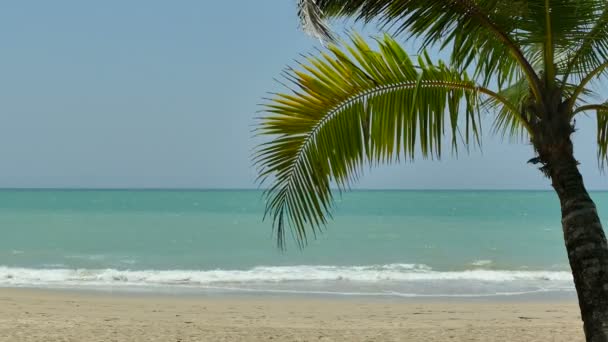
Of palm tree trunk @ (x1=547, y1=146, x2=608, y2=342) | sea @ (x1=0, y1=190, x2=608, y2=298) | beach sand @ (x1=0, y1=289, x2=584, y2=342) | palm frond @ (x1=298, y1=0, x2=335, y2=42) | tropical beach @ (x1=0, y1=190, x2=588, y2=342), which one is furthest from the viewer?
sea @ (x1=0, y1=190, x2=608, y2=298)

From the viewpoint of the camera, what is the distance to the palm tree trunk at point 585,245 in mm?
3297

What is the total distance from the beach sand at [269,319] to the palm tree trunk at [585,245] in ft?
16.5

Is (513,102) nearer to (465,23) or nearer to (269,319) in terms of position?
(465,23)

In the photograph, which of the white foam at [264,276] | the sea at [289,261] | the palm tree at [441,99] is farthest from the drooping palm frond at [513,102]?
the white foam at [264,276]

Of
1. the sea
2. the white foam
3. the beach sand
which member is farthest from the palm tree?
the white foam

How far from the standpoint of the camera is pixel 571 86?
4277mm

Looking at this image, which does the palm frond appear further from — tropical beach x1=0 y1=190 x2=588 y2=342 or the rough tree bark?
tropical beach x1=0 y1=190 x2=588 y2=342

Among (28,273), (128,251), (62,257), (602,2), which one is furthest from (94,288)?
(602,2)

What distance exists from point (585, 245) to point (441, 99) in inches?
43.1

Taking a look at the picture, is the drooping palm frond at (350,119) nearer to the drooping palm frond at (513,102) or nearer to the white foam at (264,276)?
the drooping palm frond at (513,102)

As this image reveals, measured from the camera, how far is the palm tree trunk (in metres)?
3.30

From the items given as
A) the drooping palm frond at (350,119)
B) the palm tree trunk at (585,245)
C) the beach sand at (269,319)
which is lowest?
the beach sand at (269,319)

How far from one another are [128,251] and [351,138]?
22277 mm

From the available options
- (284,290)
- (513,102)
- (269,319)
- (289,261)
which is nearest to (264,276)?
(284,290)
